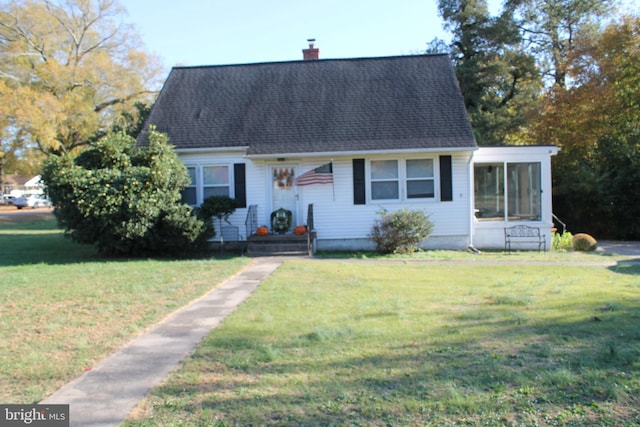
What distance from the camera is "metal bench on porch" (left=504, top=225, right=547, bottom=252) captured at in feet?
53.3

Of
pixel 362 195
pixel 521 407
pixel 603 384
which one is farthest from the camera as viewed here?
pixel 362 195

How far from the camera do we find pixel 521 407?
4.17 metres

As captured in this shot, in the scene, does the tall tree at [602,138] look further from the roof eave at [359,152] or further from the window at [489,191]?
the roof eave at [359,152]

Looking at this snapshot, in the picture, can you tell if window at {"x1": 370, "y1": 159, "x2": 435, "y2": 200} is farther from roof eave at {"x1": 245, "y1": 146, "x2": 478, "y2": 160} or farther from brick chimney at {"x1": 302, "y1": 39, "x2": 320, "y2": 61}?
brick chimney at {"x1": 302, "y1": 39, "x2": 320, "y2": 61}

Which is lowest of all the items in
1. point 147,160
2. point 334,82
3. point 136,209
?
point 136,209

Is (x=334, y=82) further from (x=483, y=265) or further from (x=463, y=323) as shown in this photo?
(x=463, y=323)

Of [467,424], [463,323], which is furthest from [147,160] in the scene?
[467,424]

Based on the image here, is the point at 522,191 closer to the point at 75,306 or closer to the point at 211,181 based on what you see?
the point at 211,181

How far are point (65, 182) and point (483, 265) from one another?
10.8 meters

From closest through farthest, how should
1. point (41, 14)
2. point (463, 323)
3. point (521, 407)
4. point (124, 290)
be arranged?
point (521, 407) < point (463, 323) < point (124, 290) < point (41, 14)

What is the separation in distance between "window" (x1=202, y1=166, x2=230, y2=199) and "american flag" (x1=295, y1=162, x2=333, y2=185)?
7.71ft

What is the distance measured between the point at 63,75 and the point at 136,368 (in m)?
34.3

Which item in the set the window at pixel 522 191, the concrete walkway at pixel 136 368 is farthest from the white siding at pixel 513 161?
the concrete walkway at pixel 136 368

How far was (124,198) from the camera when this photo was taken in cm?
1373
